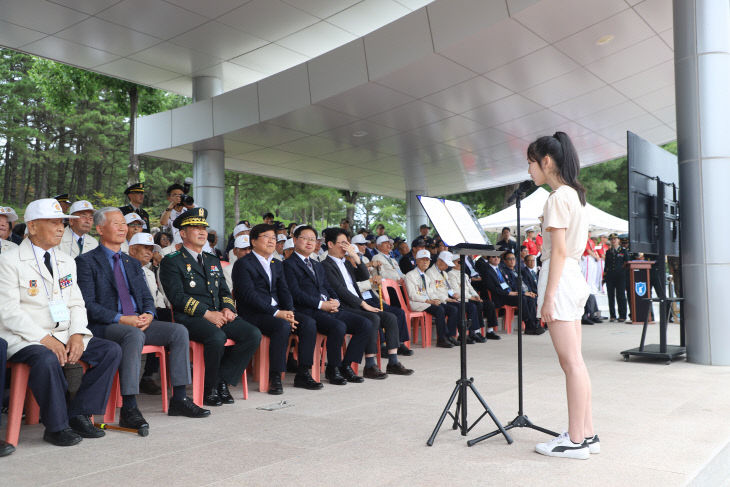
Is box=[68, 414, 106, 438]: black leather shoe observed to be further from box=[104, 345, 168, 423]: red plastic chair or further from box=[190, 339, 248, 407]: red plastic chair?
box=[190, 339, 248, 407]: red plastic chair

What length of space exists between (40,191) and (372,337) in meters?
27.8

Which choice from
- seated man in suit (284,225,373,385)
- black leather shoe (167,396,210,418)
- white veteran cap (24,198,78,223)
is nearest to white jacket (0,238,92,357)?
white veteran cap (24,198,78,223)

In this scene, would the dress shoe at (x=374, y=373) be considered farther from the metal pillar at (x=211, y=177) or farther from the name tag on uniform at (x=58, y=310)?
the metal pillar at (x=211, y=177)

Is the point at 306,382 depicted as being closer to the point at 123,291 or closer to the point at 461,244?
the point at 123,291

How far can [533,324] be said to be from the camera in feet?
30.5

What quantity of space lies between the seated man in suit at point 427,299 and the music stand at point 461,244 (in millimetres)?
3994

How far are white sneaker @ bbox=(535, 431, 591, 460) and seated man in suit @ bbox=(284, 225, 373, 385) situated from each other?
255 centimetres

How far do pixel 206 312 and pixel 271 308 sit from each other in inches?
27.2

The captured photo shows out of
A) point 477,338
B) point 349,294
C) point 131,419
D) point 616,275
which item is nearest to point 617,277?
point 616,275

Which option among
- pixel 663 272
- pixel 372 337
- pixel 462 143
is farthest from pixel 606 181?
pixel 372 337

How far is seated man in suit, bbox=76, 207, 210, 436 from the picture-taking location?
150 inches

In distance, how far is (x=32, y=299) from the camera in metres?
3.45

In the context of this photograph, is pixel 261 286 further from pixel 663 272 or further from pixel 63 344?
pixel 663 272

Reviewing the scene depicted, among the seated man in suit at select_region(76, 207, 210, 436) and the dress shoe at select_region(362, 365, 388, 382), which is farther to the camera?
the dress shoe at select_region(362, 365, 388, 382)
